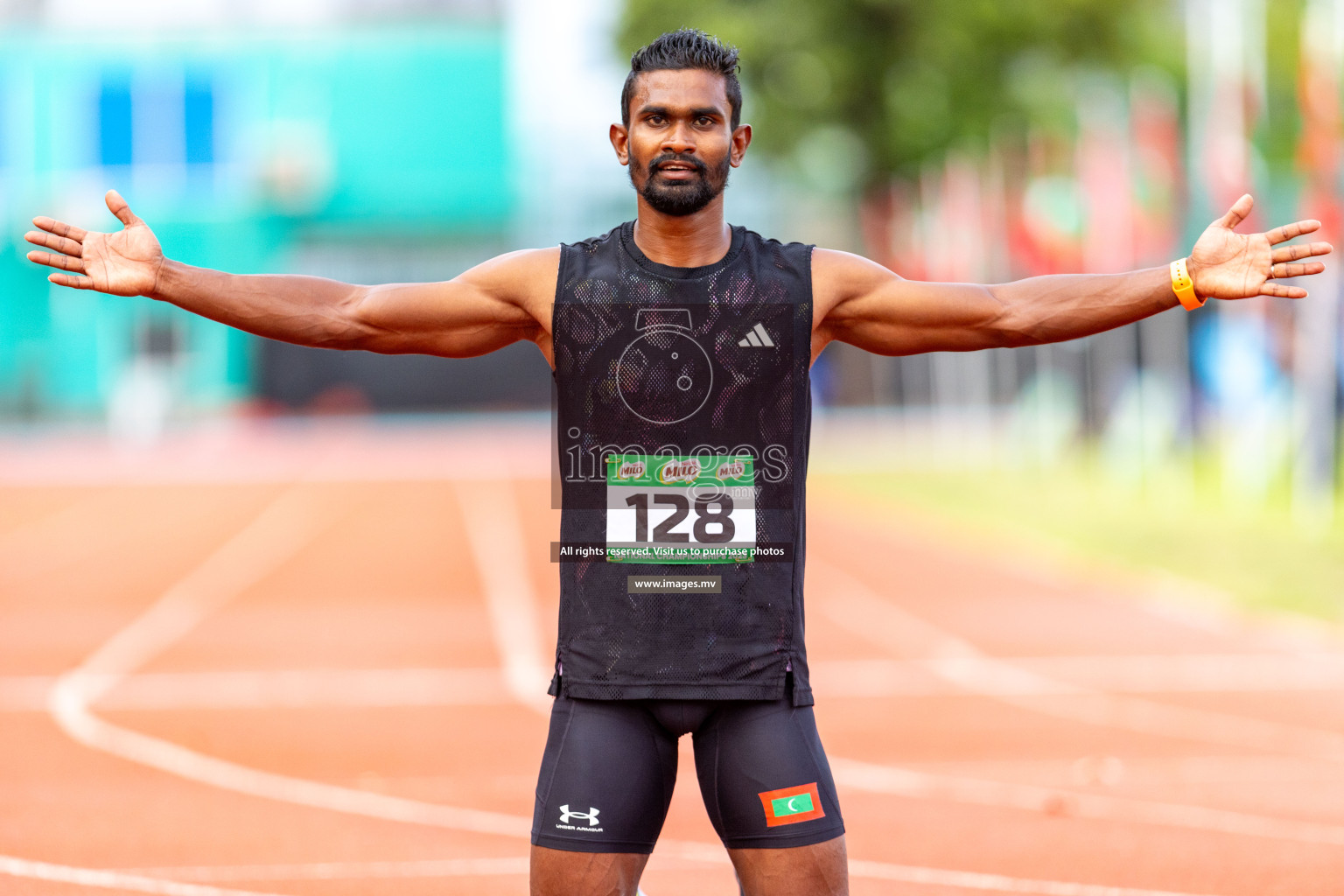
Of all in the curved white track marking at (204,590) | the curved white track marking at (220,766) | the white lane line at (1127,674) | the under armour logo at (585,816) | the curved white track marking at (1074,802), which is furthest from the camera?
the curved white track marking at (204,590)

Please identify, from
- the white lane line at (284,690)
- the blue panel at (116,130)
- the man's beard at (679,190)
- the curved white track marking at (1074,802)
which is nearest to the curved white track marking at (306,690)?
the white lane line at (284,690)

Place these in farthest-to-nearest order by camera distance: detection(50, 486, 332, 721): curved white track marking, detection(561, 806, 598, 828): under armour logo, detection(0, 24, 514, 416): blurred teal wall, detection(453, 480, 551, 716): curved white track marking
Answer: detection(0, 24, 514, 416): blurred teal wall < detection(50, 486, 332, 721): curved white track marking < detection(453, 480, 551, 716): curved white track marking < detection(561, 806, 598, 828): under armour logo

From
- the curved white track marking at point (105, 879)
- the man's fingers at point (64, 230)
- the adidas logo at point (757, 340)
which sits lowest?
the curved white track marking at point (105, 879)

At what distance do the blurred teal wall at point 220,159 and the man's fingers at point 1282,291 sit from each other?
41.3 meters

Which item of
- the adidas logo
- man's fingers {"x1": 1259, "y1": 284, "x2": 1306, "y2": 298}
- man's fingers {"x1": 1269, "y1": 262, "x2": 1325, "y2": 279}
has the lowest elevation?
the adidas logo

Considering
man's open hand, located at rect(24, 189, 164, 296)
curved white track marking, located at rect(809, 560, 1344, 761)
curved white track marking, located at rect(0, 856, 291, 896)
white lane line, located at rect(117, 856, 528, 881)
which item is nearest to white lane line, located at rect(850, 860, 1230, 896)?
white lane line, located at rect(117, 856, 528, 881)

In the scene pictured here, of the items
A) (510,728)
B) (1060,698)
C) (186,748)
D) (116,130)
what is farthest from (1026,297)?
(116,130)

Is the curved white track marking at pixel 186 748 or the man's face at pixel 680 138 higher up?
the man's face at pixel 680 138

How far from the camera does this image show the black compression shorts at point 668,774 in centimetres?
358

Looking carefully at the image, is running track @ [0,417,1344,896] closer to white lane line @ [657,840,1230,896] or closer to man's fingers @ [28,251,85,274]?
white lane line @ [657,840,1230,896]

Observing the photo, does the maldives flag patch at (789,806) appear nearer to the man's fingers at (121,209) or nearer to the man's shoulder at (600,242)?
the man's shoulder at (600,242)

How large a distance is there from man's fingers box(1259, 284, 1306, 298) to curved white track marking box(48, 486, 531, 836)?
4167mm

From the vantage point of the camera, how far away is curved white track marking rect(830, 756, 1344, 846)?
6855 millimetres

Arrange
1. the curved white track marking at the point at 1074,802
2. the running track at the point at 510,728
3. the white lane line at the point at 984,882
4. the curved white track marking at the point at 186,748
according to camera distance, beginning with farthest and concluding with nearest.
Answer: the curved white track marking at the point at 186,748 → the curved white track marking at the point at 1074,802 → the running track at the point at 510,728 → the white lane line at the point at 984,882
